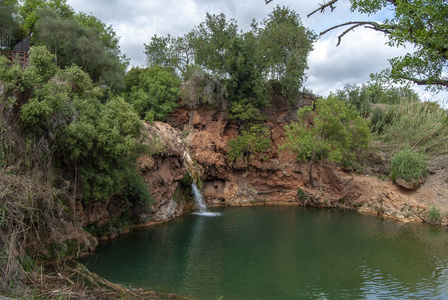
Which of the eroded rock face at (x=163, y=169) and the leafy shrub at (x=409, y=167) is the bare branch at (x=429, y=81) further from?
the leafy shrub at (x=409, y=167)

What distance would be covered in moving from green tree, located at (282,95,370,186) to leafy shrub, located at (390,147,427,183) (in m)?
3.18

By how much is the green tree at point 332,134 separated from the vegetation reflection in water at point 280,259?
705 cm

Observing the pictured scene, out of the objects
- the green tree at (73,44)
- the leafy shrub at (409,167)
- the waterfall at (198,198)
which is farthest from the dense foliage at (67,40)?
the leafy shrub at (409,167)

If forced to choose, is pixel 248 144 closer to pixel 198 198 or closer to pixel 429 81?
pixel 198 198

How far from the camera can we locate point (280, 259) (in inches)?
658

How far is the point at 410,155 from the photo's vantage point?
28.1 meters

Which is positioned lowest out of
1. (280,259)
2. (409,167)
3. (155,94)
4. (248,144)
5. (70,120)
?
(280,259)

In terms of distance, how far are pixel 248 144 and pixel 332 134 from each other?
7343 mm

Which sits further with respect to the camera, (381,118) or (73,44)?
(381,118)

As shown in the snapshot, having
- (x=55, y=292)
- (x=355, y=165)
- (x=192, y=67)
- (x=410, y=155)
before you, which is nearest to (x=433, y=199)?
(x=410, y=155)

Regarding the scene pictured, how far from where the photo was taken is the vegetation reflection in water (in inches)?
522

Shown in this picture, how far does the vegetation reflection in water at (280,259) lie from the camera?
13250 millimetres

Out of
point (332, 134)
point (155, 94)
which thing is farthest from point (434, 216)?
point (155, 94)

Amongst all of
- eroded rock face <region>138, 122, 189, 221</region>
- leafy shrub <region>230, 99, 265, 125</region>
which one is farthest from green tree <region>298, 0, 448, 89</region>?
leafy shrub <region>230, 99, 265, 125</region>
